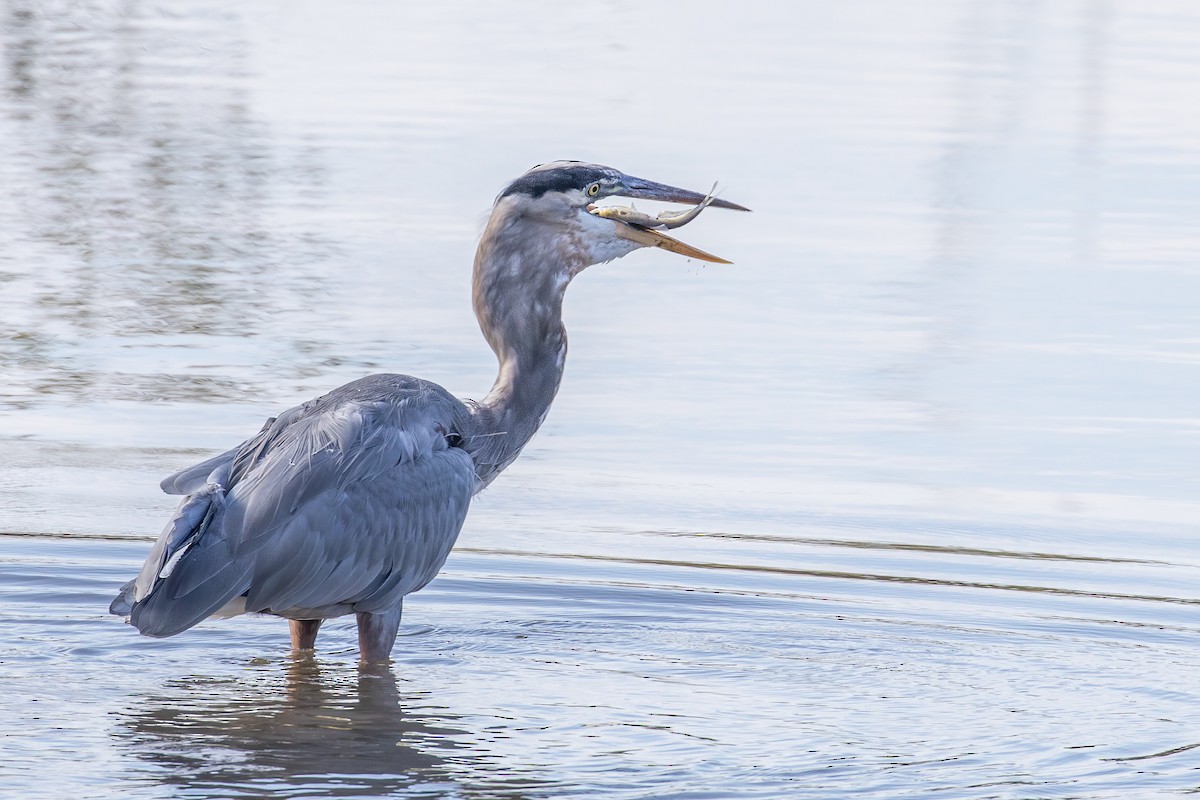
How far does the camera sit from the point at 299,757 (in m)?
6.25

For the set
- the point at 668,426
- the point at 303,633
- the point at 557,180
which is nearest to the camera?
the point at 303,633

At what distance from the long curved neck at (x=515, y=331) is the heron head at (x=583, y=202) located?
0.08m

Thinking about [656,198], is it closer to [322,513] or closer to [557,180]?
[557,180]

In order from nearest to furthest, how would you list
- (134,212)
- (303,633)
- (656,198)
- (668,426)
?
1. (303,633)
2. (656,198)
3. (668,426)
4. (134,212)

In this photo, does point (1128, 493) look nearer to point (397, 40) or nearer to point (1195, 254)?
point (1195, 254)

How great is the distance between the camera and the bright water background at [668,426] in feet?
21.1

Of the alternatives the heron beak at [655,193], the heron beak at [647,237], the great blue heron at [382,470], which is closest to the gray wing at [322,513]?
the great blue heron at [382,470]

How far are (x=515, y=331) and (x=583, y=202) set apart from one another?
1.75 feet

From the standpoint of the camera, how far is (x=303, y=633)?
729 centimetres

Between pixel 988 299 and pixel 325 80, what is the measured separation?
8.22m

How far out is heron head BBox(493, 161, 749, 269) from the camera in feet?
24.9

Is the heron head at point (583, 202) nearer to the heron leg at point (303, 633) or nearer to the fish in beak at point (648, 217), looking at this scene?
the fish in beak at point (648, 217)

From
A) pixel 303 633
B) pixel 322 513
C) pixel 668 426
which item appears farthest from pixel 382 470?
pixel 668 426

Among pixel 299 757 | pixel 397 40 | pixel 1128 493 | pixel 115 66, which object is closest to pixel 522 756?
pixel 299 757
